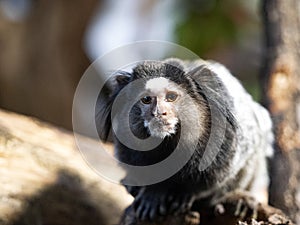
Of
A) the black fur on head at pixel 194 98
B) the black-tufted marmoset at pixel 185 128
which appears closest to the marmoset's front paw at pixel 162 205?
the black-tufted marmoset at pixel 185 128

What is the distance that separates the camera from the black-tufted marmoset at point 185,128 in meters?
2.44

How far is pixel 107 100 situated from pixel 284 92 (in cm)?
97

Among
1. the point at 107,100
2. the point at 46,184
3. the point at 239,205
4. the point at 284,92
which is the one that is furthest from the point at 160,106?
the point at 284,92

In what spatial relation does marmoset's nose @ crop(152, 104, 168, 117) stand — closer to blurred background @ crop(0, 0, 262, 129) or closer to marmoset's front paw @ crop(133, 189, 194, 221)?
marmoset's front paw @ crop(133, 189, 194, 221)

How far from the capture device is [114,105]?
2.63 meters

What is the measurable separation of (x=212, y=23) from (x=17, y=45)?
1.62 m

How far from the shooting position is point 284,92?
321 cm

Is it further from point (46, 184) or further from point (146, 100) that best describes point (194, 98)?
point (46, 184)

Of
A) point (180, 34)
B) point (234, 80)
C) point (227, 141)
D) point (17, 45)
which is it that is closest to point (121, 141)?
point (227, 141)

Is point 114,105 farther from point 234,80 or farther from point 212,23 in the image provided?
point 212,23

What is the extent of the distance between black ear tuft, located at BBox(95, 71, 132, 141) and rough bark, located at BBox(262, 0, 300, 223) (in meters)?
0.82

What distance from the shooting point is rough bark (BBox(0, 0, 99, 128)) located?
5227 millimetres

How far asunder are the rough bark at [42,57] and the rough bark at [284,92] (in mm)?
2168

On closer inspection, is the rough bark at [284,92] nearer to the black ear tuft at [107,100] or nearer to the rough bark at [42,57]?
the black ear tuft at [107,100]
